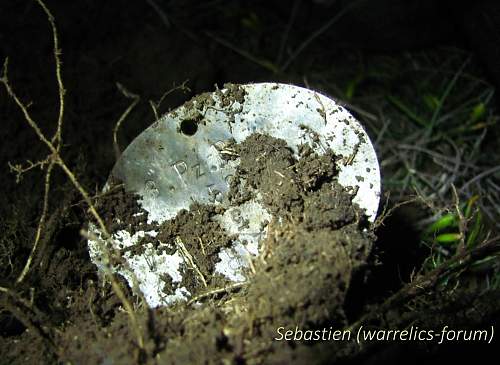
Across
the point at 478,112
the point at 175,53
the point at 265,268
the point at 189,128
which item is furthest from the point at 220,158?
the point at 478,112

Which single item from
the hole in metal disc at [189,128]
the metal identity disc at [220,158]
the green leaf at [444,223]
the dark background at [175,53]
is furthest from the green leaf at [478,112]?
the hole in metal disc at [189,128]

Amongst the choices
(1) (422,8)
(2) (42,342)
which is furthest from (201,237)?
(1) (422,8)

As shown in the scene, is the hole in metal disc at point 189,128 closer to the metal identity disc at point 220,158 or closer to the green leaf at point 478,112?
the metal identity disc at point 220,158

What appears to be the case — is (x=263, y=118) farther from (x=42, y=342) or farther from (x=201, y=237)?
(x=42, y=342)

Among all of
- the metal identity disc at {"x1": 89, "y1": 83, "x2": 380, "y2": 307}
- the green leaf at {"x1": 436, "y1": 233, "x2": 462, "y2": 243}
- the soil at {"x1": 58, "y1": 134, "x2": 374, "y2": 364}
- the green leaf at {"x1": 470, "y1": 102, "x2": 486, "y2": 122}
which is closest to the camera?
the soil at {"x1": 58, "y1": 134, "x2": 374, "y2": 364}

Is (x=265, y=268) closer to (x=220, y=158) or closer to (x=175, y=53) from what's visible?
(x=220, y=158)

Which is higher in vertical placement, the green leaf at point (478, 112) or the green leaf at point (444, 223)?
the green leaf at point (478, 112)

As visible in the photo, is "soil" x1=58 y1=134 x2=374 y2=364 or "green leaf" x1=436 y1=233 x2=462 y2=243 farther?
"green leaf" x1=436 y1=233 x2=462 y2=243

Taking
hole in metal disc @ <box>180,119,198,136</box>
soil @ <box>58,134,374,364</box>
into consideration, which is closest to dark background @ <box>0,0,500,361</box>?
soil @ <box>58,134,374,364</box>

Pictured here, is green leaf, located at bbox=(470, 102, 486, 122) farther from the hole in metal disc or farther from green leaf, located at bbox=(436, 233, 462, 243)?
the hole in metal disc
